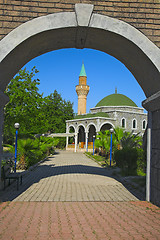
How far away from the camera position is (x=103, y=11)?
655cm

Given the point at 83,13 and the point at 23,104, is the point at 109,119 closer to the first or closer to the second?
the point at 23,104

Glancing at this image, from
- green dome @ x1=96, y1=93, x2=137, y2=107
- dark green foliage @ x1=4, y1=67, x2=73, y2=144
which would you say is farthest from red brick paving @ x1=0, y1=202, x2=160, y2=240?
green dome @ x1=96, y1=93, x2=137, y2=107

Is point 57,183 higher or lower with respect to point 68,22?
lower

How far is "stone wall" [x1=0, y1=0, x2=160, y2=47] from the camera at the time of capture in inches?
252

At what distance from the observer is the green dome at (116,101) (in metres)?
45.3

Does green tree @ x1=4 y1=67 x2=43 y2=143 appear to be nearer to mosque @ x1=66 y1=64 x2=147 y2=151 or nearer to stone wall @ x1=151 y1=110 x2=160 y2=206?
stone wall @ x1=151 y1=110 x2=160 y2=206

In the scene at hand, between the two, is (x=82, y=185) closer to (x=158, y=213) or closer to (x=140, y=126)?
(x=158, y=213)

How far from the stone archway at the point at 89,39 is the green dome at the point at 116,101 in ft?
125

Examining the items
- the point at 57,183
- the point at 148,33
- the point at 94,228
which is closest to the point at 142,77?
the point at 148,33

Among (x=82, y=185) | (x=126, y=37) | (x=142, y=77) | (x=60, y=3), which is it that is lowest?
(x=82, y=185)

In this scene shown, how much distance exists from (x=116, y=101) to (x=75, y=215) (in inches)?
1610

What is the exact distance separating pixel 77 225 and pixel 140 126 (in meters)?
38.5

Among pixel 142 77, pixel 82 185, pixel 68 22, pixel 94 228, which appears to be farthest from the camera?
pixel 82 185

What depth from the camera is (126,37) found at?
6.39m
